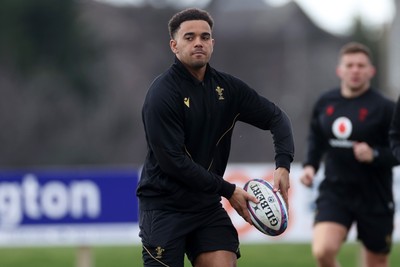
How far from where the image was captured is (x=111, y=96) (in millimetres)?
54438

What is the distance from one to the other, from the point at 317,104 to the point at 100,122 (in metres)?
40.9

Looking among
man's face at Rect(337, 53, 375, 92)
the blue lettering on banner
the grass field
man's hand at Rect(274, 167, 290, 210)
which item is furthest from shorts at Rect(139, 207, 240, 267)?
the grass field

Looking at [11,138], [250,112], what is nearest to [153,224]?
[250,112]

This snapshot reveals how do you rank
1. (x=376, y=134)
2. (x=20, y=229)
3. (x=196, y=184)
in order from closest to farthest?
(x=196, y=184) < (x=376, y=134) < (x=20, y=229)

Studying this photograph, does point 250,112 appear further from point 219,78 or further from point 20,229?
point 20,229

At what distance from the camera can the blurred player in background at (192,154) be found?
22.3 feet

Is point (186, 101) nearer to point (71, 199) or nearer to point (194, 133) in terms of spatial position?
point (194, 133)

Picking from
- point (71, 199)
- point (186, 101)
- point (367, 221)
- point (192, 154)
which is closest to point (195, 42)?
point (186, 101)

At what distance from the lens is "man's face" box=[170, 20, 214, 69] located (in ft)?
22.5

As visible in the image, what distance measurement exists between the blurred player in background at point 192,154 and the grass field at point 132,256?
→ 22.6 ft

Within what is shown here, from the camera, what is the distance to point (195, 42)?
6.84 m

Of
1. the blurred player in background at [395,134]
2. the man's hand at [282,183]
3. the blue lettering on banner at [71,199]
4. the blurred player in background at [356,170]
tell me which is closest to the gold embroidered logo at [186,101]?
the man's hand at [282,183]

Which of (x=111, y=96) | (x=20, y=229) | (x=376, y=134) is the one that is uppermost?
(x=111, y=96)

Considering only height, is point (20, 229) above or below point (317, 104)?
below
